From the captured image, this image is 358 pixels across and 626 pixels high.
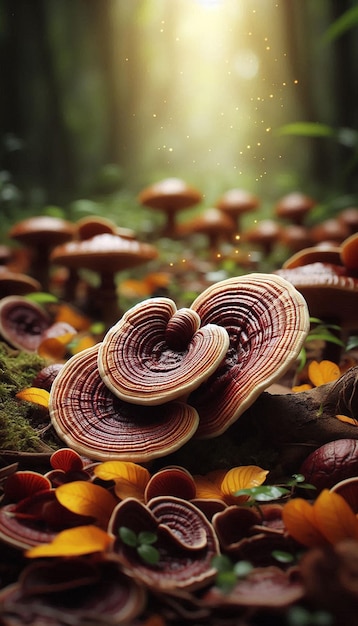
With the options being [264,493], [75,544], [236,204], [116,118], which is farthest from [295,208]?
[75,544]

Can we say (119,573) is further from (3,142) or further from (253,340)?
(3,142)

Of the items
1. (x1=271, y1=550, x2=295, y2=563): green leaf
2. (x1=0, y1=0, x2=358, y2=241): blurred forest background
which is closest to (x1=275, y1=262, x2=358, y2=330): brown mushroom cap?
(x1=271, y1=550, x2=295, y2=563): green leaf

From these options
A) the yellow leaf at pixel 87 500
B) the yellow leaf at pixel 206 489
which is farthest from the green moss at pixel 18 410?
the yellow leaf at pixel 206 489

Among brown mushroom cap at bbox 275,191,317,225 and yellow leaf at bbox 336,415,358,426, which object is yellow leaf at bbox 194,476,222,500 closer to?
yellow leaf at bbox 336,415,358,426

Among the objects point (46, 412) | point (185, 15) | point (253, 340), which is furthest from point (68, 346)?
point (185, 15)

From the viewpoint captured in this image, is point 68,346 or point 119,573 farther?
point 68,346

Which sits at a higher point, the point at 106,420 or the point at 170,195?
the point at 170,195

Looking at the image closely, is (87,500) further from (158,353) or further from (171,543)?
(158,353)
